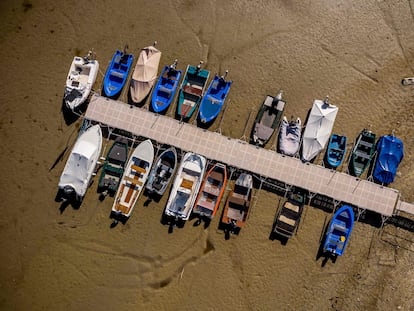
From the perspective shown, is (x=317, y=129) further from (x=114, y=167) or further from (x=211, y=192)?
(x=114, y=167)

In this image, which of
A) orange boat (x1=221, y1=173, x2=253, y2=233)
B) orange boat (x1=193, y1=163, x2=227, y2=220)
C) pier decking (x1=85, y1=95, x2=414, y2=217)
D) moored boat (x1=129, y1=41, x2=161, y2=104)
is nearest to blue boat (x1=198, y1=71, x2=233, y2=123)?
pier decking (x1=85, y1=95, x2=414, y2=217)

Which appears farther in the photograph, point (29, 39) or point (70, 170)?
point (29, 39)

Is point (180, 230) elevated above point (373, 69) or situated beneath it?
situated beneath

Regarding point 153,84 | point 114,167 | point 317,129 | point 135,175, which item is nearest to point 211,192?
point 135,175

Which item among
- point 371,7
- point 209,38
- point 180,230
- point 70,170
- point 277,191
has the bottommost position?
point 180,230

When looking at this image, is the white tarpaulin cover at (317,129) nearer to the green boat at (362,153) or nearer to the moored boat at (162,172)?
the green boat at (362,153)

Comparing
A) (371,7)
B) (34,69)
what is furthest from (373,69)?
(34,69)

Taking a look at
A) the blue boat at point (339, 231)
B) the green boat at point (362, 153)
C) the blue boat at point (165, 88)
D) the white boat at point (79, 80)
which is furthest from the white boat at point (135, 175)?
the green boat at point (362, 153)

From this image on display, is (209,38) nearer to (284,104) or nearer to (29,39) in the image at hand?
(284,104)
